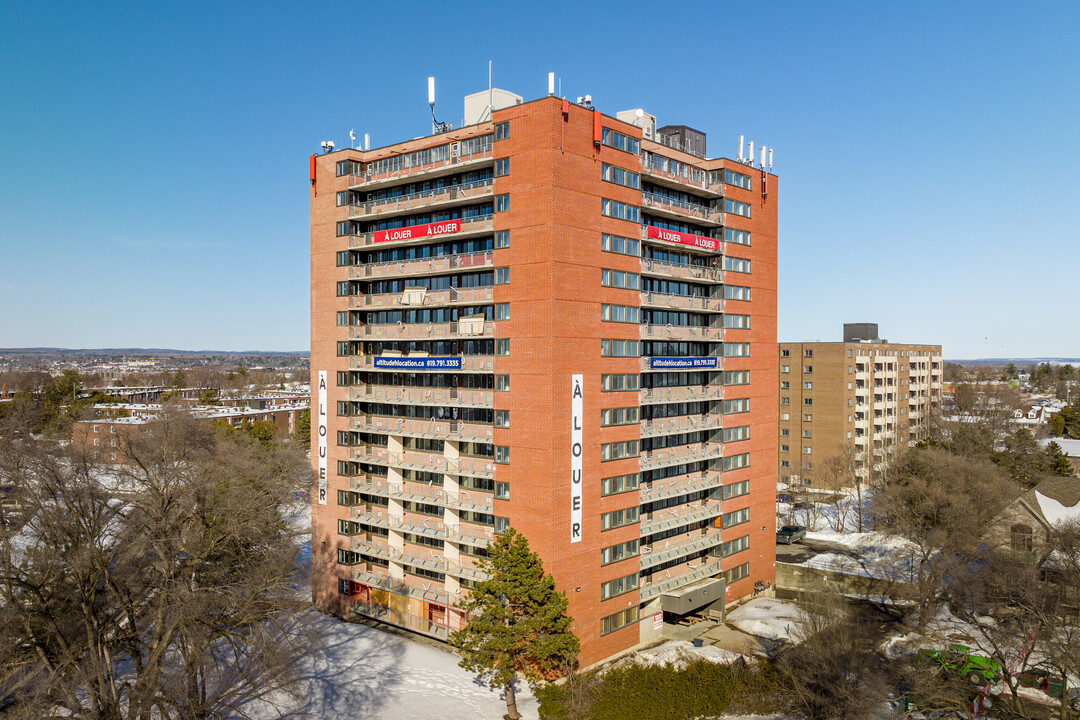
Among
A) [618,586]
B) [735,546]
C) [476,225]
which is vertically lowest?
[735,546]

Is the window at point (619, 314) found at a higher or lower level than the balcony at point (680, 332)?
higher

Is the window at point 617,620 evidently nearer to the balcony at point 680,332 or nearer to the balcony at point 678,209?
the balcony at point 680,332

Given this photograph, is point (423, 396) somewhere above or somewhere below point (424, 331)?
below

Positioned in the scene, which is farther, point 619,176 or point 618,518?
point 619,176

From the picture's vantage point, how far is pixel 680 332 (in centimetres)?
5222

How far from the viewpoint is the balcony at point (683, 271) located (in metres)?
49.8

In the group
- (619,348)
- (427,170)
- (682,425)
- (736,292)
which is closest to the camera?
(619,348)

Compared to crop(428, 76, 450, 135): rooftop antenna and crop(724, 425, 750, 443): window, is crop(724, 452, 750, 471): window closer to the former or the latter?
crop(724, 425, 750, 443): window

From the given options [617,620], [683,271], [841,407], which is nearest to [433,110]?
[683,271]

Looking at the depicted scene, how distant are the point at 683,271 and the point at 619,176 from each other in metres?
10.4

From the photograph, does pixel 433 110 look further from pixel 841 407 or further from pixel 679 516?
pixel 841 407

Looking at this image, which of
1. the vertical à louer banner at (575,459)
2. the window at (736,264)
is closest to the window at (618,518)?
the vertical à louer banner at (575,459)

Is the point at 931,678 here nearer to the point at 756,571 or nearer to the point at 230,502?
the point at 756,571

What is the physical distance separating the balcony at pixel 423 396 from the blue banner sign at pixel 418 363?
5.91 ft
